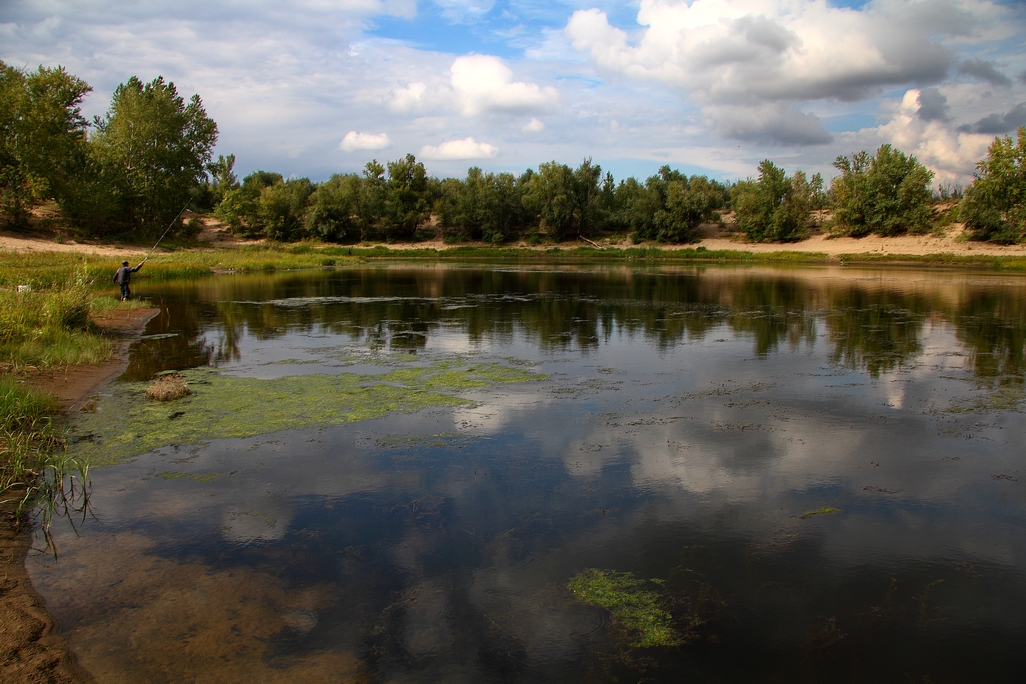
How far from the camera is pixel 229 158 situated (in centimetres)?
10256

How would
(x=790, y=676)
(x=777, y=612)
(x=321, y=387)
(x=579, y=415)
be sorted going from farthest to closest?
(x=321, y=387) < (x=579, y=415) < (x=777, y=612) < (x=790, y=676)

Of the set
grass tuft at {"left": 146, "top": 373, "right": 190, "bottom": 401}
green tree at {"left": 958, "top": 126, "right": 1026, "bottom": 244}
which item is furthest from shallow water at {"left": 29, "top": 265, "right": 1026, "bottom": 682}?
green tree at {"left": 958, "top": 126, "right": 1026, "bottom": 244}

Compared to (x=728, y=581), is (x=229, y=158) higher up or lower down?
higher up

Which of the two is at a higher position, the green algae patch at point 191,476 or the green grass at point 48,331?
the green grass at point 48,331

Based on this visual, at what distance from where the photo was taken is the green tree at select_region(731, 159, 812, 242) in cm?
7162

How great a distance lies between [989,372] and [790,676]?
40.1 feet

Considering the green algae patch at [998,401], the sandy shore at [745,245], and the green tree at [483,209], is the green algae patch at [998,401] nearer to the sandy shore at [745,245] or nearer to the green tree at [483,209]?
the sandy shore at [745,245]

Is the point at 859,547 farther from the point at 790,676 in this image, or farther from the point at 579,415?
the point at 579,415

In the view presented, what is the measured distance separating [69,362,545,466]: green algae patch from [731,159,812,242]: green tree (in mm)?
65924

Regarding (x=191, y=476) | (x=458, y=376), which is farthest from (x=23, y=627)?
(x=458, y=376)

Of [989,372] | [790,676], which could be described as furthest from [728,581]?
[989,372]

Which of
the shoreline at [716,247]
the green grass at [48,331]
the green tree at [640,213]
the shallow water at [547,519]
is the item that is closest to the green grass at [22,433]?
the shallow water at [547,519]

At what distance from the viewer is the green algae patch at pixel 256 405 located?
380 inches

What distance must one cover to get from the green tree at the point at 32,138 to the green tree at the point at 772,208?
212 feet
